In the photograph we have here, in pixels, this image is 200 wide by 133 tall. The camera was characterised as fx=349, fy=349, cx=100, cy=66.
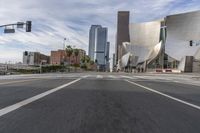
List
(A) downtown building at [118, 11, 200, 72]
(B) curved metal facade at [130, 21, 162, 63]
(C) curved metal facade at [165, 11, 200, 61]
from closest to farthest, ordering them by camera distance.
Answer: (A) downtown building at [118, 11, 200, 72] < (C) curved metal facade at [165, 11, 200, 61] < (B) curved metal facade at [130, 21, 162, 63]

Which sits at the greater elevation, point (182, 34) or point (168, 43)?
point (182, 34)

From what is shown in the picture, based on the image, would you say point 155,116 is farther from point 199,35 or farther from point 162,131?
point 199,35

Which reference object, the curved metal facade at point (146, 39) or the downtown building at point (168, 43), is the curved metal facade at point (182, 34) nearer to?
the downtown building at point (168, 43)

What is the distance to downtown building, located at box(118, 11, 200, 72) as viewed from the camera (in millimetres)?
124125

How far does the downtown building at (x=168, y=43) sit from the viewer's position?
124 meters

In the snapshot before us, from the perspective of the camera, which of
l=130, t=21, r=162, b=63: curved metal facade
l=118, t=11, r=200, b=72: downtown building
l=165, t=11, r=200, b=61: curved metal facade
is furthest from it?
l=130, t=21, r=162, b=63: curved metal facade

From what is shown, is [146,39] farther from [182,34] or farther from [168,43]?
[182,34]

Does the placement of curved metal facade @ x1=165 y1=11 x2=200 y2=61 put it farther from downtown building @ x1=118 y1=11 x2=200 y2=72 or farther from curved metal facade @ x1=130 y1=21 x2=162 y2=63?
curved metal facade @ x1=130 y1=21 x2=162 y2=63

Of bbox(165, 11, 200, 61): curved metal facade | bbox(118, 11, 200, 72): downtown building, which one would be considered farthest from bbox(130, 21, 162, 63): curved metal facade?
bbox(165, 11, 200, 61): curved metal facade

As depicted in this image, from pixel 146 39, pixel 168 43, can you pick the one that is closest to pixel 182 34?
pixel 168 43

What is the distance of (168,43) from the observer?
135 meters

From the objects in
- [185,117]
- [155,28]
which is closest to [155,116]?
[185,117]

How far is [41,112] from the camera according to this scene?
8.77 meters

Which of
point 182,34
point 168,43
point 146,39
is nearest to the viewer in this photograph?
point 182,34
